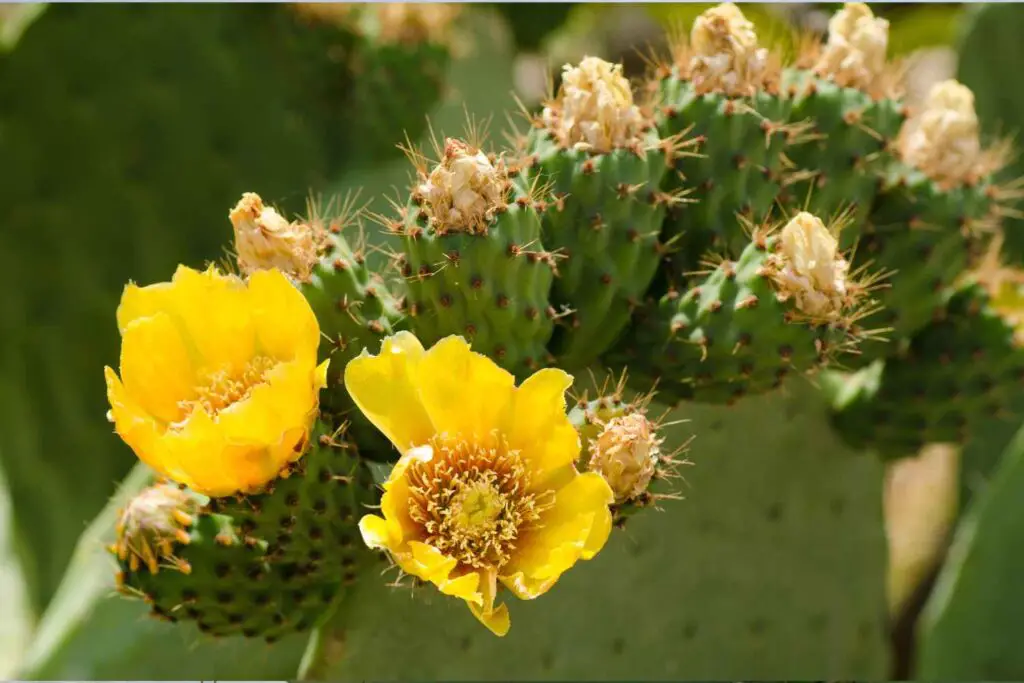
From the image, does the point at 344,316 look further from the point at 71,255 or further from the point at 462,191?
the point at 71,255

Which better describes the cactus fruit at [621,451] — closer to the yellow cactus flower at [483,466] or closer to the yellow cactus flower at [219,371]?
the yellow cactus flower at [483,466]

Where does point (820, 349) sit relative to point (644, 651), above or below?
above

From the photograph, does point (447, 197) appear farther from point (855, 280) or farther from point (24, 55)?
point (24, 55)

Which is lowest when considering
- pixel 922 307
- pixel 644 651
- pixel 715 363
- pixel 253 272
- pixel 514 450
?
pixel 644 651

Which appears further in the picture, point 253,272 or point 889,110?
point 889,110

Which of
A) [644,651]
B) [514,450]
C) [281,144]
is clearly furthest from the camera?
[281,144]

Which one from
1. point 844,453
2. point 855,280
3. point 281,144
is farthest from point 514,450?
point 281,144
